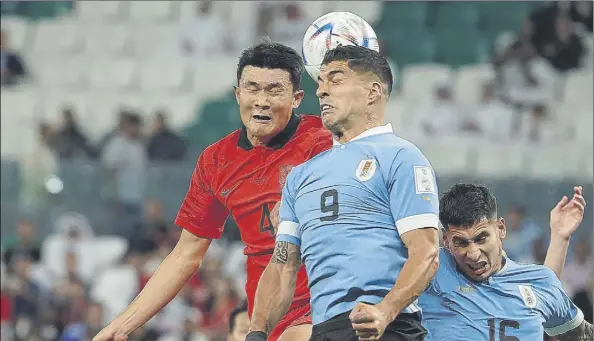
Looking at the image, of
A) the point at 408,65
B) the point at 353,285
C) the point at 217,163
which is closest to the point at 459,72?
the point at 408,65

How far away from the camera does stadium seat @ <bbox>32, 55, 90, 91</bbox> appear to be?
17.6m

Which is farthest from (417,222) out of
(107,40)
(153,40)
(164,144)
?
(107,40)

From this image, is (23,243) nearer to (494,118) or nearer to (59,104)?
(59,104)

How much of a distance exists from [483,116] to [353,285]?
1113 cm

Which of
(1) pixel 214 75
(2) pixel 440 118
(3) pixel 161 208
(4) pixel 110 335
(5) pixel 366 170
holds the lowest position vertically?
(3) pixel 161 208

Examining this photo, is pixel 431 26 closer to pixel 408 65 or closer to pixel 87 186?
pixel 408 65

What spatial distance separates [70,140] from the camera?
1569cm

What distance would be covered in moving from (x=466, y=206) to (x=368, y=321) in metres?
1.36

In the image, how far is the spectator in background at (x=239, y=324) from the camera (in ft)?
25.2

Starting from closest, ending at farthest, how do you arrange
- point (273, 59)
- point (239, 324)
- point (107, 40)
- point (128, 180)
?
point (273, 59)
point (239, 324)
point (128, 180)
point (107, 40)

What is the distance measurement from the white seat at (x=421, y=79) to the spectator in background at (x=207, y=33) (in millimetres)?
2397

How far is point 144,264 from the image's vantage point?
13.5 m

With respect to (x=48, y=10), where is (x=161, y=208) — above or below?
below

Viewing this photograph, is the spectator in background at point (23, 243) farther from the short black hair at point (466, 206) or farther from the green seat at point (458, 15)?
the short black hair at point (466, 206)
